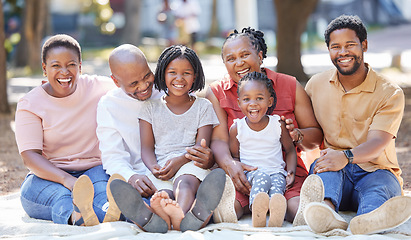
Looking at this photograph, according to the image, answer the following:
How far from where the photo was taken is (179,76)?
341cm

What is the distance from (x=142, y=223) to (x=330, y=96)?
1436mm

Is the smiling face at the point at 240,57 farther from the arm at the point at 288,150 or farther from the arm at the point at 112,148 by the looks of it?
the arm at the point at 112,148

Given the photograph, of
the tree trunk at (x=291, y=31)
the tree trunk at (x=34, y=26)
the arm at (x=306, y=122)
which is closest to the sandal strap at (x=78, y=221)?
the arm at (x=306, y=122)

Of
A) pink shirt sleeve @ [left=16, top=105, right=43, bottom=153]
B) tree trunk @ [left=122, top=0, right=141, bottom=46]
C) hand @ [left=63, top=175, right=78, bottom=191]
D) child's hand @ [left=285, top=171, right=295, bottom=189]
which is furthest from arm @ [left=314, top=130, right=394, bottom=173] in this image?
tree trunk @ [left=122, top=0, right=141, bottom=46]

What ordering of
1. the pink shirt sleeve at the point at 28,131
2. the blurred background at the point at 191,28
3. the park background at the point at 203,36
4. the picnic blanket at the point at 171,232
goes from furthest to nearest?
1. the blurred background at the point at 191,28
2. the park background at the point at 203,36
3. the pink shirt sleeve at the point at 28,131
4. the picnic blanket at the point at 171,232

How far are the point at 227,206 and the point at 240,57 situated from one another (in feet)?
3.24

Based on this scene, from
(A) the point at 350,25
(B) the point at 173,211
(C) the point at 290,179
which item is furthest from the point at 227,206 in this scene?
(A) the point at 350,25

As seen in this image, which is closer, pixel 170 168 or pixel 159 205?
pixel 159 205

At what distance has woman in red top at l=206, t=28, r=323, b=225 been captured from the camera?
3377mm

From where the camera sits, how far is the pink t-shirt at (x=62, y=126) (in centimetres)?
346

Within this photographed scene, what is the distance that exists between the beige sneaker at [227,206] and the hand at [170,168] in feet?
1.21

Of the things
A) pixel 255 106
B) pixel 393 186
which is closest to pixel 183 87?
pixel 255 106

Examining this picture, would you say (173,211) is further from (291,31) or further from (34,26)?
(34,26)

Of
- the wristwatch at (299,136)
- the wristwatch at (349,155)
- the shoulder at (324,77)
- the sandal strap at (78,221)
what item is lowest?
the sandal strap at (78,221)
